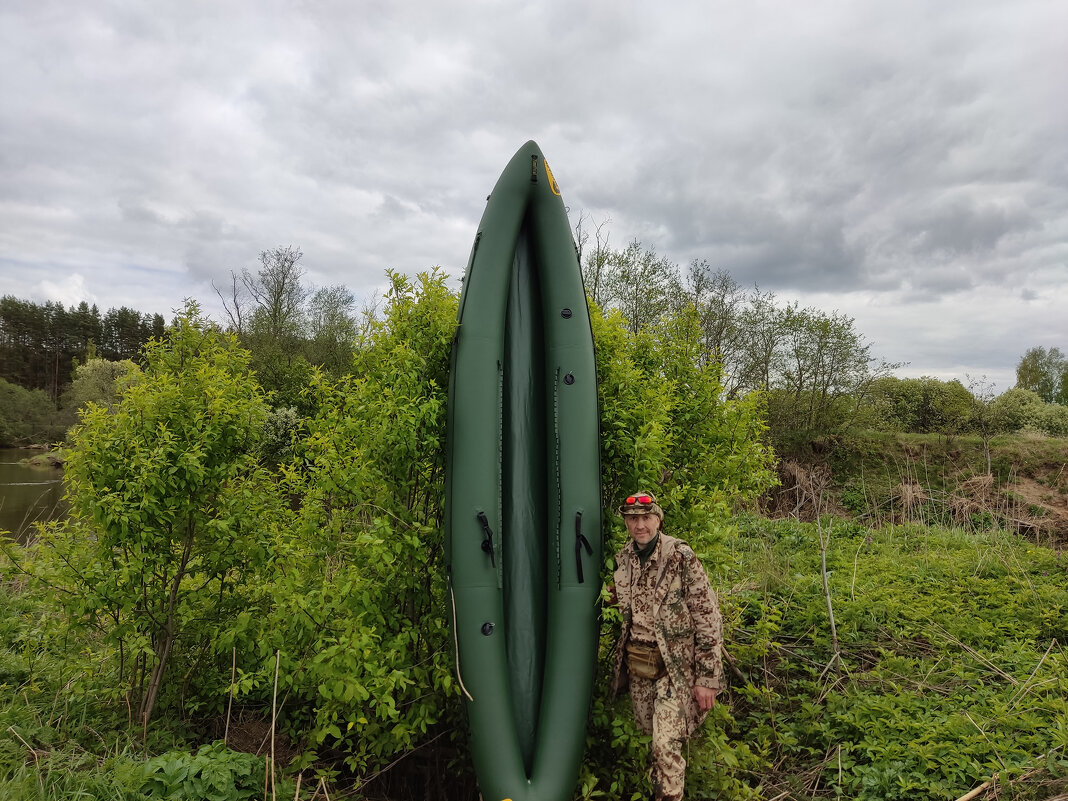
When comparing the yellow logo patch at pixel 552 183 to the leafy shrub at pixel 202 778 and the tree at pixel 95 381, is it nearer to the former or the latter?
the leafy shrub at pixel 202 778

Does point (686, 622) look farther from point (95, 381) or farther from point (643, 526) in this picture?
point (95, 381)

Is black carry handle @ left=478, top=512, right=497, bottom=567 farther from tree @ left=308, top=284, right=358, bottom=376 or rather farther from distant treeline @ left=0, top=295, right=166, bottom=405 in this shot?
distant treeline @ left=0, top=295, right=166, bottom=405

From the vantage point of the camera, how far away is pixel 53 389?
41.2m

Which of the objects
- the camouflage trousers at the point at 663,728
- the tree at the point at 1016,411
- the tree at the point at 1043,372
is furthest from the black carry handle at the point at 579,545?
the tree at the point at 1043,372

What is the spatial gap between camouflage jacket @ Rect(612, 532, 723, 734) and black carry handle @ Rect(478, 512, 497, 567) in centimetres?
98

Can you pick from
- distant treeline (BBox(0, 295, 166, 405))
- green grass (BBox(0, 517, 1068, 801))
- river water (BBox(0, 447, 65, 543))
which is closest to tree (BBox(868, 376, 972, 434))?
green grass (BBox(0, 517, 1068, 801))

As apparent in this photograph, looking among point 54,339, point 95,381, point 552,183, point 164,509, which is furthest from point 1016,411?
point 54,339

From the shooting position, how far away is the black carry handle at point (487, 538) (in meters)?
3.42

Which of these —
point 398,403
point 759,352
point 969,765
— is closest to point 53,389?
point 759,352

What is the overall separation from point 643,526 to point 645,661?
83 centimetres

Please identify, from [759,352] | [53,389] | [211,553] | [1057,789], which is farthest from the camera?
A: [53,389]

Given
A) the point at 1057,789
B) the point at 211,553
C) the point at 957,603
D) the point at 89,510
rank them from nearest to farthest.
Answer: the point at 1057,789
the point at 89,510
the point at 211,553
the point at 957,603

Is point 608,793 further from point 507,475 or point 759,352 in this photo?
point 759,352

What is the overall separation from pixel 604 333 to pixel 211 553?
322 centimetres
